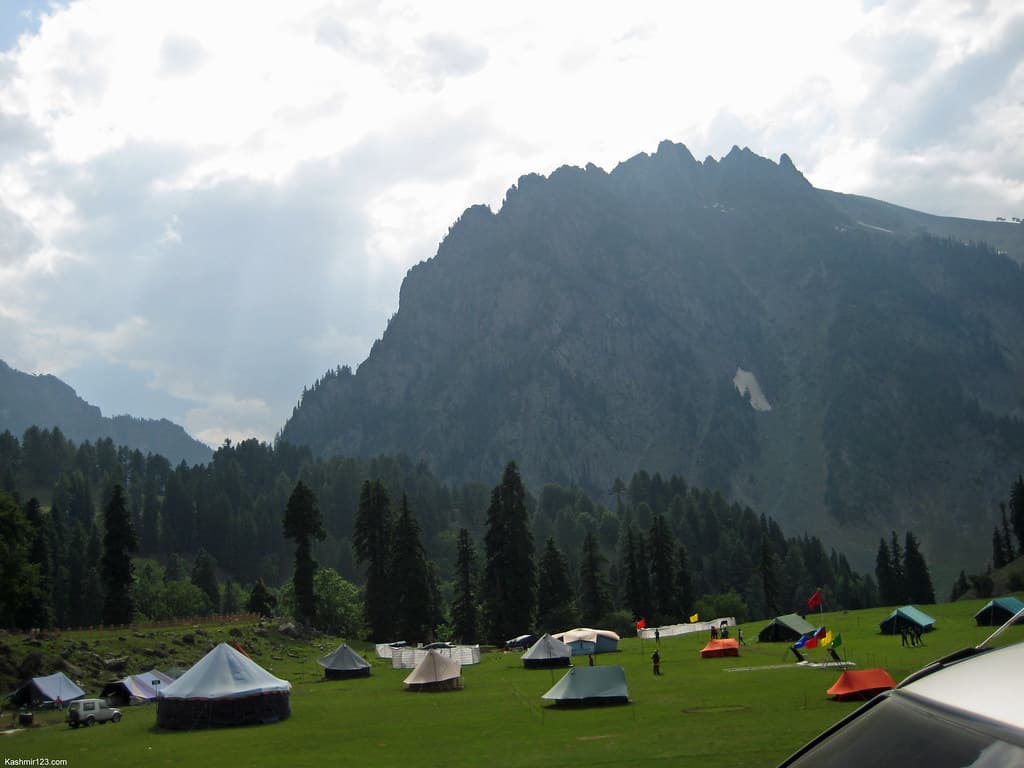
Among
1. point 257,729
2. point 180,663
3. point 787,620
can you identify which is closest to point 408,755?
point 257,729

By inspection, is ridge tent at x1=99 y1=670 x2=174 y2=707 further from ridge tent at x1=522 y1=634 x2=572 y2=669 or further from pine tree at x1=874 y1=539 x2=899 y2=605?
pine tree at x1=874 y1=539 x2=899 y2=605

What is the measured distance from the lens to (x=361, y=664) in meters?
57.4

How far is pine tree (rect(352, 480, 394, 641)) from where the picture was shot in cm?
8712

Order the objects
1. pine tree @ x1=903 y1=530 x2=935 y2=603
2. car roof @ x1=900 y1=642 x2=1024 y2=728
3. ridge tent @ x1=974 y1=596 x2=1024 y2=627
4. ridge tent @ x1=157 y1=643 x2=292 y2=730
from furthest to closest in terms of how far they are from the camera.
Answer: pine tree @ x1=903 y1=530 x2=935 y2=603, ridge tent @ x1=974 y1=596 x2=1024 y2=627, ridge tent @ x1=157 y1=643 x2=292 y2=730, car roof @ x1=900 y1=642 x2=1024 y2=728

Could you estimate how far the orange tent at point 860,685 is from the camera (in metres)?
30.6

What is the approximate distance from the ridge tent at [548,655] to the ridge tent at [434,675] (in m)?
9.85

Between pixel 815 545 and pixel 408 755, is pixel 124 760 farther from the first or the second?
pixel 815 545

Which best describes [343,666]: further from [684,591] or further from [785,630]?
[684,591]

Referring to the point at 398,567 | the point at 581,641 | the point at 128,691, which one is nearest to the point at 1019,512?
the point at 581,641

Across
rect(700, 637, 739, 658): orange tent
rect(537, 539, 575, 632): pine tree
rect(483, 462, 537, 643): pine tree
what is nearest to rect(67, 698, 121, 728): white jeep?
rect(700, 637, 739, 658): orange tent

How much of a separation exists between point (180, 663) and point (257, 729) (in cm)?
2586

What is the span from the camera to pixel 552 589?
299 ft

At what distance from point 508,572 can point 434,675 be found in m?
39.9

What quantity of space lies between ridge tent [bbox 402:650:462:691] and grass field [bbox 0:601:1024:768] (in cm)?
109
